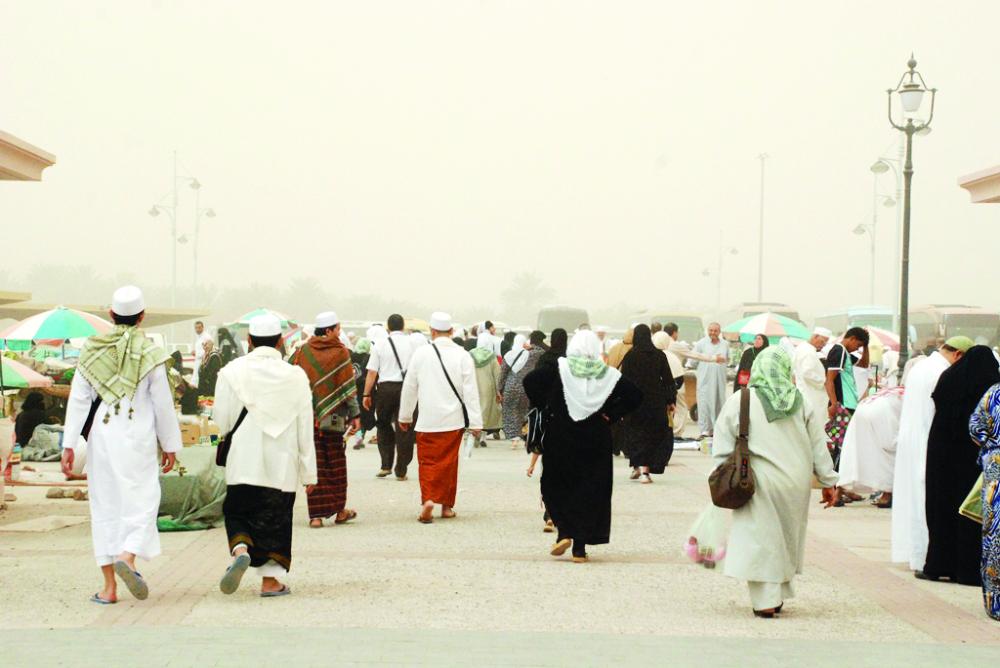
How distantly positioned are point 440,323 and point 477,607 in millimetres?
5199

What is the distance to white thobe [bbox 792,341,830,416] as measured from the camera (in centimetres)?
1320

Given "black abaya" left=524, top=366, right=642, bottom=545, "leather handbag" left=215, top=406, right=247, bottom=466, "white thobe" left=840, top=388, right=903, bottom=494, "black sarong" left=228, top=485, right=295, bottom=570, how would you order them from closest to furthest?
"black sarong" left=228, top=485, right=295, bottom=570
"leather handbag" left=215, top=406, right=247, bottom=466
"black abaya" left=524, top=366, right=642, bottom=545
"white thobe" left=840, top=388, right=903, bottom=494

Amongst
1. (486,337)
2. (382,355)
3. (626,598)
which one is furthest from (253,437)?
(486,337)

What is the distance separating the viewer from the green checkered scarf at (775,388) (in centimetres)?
791

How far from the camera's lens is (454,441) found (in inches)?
490

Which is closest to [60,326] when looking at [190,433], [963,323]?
[190,433]

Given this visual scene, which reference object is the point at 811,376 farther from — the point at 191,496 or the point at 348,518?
the point at 191,496

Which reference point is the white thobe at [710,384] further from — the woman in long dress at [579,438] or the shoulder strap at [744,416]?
the shoulder strap at [744,416]

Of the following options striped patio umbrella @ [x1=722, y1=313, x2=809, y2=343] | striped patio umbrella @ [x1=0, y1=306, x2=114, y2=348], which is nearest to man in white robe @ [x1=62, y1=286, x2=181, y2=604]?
striped patio umbrella @ [x1=0, y1=306, x2=114, y2=348]

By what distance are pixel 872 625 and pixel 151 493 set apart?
3997 millimetres

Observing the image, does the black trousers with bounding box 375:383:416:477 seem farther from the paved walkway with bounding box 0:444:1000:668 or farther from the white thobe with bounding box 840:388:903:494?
the white thobe with bounding box 840:388:903:494

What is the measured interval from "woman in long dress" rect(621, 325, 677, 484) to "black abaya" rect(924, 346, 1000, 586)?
22.1 ft

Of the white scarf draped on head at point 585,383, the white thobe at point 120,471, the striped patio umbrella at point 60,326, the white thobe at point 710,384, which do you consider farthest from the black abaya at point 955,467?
the white thobe at point 710,384

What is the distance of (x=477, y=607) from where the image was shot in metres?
7.88
